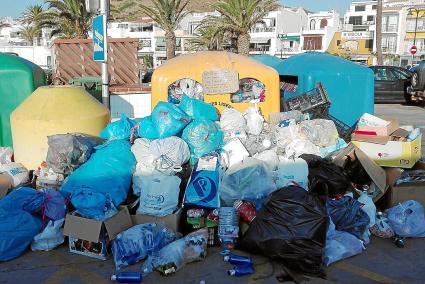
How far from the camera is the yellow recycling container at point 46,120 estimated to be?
4.94 meters

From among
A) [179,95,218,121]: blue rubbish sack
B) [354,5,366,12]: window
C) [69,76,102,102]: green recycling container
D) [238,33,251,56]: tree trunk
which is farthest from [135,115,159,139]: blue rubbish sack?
[354,5,366,12]: window

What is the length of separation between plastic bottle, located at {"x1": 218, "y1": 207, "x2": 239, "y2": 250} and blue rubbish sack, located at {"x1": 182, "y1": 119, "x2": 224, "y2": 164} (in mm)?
1024

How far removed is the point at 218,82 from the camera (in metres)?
5.74

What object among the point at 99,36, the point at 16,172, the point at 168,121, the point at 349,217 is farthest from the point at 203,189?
the point at 99,36

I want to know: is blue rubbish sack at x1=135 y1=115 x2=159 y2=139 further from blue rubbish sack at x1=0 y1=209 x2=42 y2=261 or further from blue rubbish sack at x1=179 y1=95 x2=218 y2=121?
blue rubbish sack at x1=0 y1=209 x2=42 y2=261

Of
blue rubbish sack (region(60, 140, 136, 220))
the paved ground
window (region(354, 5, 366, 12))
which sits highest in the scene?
window (region(354, 5, 366, 12))

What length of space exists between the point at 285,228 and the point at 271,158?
1233 mm

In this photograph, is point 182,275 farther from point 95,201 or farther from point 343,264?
point 343,264

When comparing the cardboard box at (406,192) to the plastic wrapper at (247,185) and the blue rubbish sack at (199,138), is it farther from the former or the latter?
the blue rubbish sack at (199,138)

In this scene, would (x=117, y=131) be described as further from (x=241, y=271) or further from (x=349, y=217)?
(x=349, y=217)

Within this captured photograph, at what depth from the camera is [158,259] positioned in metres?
3.41

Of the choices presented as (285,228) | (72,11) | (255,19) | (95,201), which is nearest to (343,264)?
(285,228)

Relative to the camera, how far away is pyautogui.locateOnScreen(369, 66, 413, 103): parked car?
14.4m

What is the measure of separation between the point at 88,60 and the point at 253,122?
26.0ft
